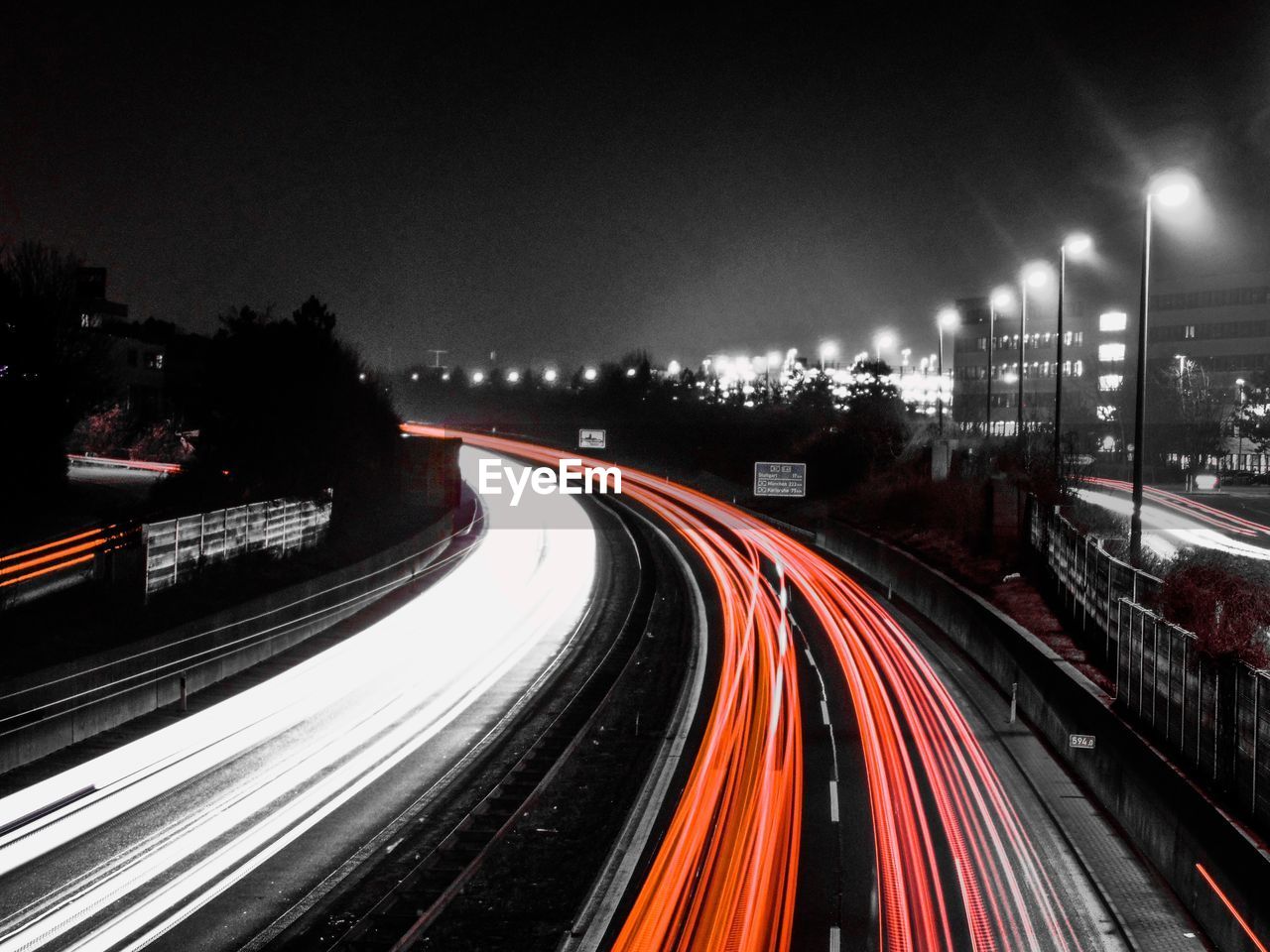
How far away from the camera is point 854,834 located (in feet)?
44.7

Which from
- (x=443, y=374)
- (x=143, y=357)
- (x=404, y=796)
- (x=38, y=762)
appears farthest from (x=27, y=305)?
(x=443, y=374)

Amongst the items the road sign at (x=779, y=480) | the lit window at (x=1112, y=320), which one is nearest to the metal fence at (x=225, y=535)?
the road sign at (x=779, y=480)

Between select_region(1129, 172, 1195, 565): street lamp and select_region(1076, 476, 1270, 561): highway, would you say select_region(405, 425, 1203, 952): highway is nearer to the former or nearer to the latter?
select_region(1129, 172, 1195, 565): street lamp

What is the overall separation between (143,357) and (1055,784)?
105m

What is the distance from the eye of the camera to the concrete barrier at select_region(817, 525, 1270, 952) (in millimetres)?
10227

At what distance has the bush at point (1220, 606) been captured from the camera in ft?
47.2

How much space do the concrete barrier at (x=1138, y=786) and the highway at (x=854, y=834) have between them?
0.48 metres

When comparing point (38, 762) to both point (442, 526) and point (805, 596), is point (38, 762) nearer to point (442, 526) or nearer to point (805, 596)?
point (805, 596)

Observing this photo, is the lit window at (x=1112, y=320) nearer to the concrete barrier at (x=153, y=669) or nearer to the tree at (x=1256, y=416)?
the tree at (x=1256, y=416)

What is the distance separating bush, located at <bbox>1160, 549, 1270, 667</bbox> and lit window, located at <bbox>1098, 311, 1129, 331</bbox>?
88610 millimetres

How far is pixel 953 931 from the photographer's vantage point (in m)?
10.9

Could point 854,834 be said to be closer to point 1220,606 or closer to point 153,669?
point 1220,606

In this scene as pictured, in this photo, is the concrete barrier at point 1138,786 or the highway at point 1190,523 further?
the highway at point 1190,523

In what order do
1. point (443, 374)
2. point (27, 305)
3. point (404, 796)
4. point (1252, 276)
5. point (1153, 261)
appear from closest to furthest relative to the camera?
point (404, 796)
point (27, 305)
point (1252, 276)
point (1153, 261)
point (443, 374)
